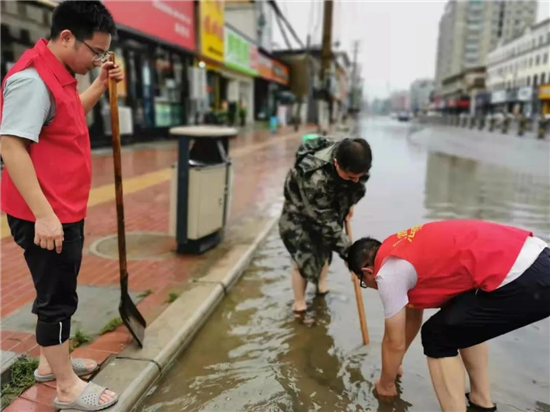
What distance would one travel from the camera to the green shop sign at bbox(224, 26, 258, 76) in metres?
21.6

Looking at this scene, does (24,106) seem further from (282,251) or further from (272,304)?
(282,251)

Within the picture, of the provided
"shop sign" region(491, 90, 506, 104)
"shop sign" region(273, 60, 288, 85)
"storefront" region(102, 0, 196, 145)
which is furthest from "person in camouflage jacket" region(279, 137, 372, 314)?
"shop sign" region(491, 90, 506, 104)

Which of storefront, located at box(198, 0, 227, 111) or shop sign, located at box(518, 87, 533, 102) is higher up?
shop sign, located at box(518, 87, 533, 102)

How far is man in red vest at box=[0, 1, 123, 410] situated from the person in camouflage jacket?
1.50 metres

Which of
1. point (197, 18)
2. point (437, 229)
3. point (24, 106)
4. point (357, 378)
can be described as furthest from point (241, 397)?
point (197, 18)

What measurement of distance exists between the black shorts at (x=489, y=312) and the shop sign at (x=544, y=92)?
7522 centimetres

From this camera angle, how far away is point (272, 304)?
4062mm

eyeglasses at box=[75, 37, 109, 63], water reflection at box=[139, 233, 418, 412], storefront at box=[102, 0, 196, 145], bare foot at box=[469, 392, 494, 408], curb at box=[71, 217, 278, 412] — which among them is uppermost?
storefront at box=[102, 0, 196, 145]

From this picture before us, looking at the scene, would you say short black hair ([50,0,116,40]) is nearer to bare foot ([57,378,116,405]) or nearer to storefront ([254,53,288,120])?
bare foot ([57,378,116,405])

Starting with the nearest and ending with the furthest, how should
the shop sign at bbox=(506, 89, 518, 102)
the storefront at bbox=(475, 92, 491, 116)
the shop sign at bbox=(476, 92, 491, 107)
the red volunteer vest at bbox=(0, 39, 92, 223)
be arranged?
the red volunteer vest at bbox=(0, 39, 92, 223), the shop sign at bbox=(506, 89, 518, 102), the shop sign at bbox=(476, 92, 491, 107), the storefront at bbox=(475, 92, 491, 116)

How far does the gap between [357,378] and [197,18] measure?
17.1 m

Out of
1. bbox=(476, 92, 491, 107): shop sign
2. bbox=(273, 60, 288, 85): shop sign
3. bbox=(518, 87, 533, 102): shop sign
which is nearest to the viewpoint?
bbox=(273, 60, 288, 85): shop sign

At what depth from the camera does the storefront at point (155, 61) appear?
1355cm

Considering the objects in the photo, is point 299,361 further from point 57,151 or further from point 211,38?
point 211,38
